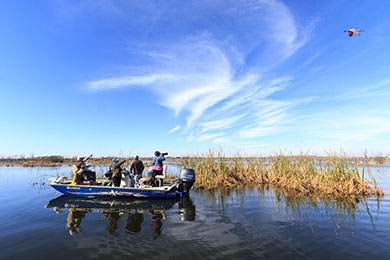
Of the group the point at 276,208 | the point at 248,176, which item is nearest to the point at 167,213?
the point at 276,208

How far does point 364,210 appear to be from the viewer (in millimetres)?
8086

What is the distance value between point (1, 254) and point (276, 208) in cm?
967

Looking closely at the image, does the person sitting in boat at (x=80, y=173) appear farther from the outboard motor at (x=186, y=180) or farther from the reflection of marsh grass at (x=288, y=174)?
the reflection of marsh grass at (x=288, y=174)

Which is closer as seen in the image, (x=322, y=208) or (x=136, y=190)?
(x=322, y=208)

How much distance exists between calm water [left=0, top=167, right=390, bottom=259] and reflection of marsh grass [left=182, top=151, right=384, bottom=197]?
1.34 metres

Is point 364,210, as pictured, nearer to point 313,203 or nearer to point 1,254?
point 313,203

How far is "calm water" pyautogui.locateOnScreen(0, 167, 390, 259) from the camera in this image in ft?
16.3

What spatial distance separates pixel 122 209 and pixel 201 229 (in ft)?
15.7

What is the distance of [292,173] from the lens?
1351 cm

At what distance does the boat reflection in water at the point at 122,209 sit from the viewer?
6.95m

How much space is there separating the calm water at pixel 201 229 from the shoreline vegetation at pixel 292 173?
1.35m

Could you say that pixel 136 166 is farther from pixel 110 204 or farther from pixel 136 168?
pixel 110 204

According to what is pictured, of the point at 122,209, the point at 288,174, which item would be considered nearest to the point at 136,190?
the point at 122,209

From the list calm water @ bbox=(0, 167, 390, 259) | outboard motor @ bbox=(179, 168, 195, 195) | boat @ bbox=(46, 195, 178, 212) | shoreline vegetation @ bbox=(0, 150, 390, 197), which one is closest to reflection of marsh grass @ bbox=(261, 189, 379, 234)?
calm water @ bbox=(0, 167, 390, 259)
